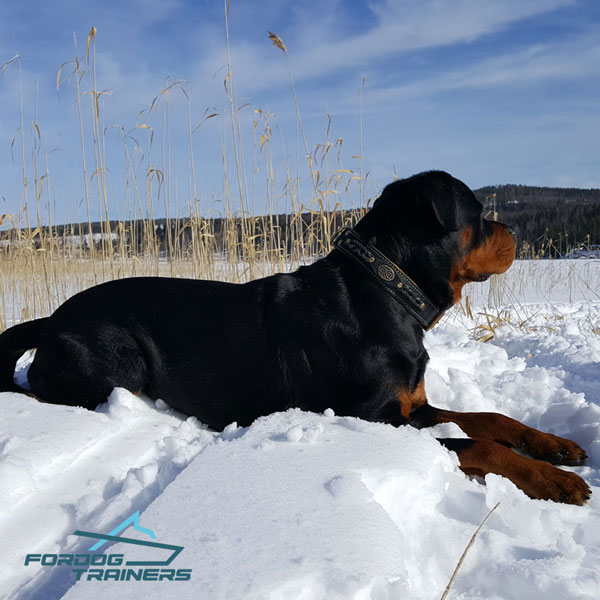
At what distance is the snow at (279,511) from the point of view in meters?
1.33

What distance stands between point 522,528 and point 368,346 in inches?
40.9

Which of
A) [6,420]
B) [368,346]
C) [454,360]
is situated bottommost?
[454,360]

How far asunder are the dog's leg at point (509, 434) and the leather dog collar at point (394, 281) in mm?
451

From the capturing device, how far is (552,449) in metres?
2.55

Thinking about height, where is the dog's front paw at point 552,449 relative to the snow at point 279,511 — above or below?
below

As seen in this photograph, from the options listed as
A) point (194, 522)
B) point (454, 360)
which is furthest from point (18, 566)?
point (454, 360)

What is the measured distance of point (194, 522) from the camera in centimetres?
151

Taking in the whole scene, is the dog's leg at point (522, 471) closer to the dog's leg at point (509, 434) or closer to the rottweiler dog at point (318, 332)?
the rottweiler dog at point (318, 332)

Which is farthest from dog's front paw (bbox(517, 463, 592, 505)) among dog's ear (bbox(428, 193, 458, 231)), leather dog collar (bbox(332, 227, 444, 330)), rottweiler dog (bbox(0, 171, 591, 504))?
dog's ear (bbox(428, 193, 458, 231))

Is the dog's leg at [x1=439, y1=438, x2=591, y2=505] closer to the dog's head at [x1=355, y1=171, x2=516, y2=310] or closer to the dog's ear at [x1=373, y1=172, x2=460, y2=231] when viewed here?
the dog's head at [x1=355, y1=171, x2=516, y2=310]

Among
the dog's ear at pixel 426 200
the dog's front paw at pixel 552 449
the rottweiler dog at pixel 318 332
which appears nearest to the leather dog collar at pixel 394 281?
the rottweiler dog at pixel 318 332

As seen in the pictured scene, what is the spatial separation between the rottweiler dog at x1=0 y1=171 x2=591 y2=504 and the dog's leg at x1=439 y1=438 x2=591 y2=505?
110 millimetres

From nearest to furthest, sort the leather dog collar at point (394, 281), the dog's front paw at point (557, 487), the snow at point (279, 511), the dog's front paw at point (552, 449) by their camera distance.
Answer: the snow at point (279, 511) → the dog's front paw at point (557, 487) → the dog's front paw at point (552, 449) → the leather dog collar at point (394, 281)

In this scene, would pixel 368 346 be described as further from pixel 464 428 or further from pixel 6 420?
pixel 6 420
